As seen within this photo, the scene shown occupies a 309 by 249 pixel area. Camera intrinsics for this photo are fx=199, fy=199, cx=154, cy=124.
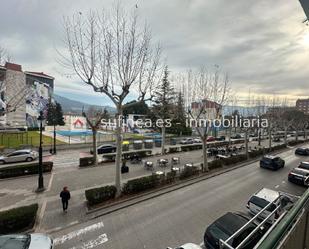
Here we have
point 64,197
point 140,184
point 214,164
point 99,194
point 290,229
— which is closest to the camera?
point 290,229

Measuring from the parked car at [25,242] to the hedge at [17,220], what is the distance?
7.24ft

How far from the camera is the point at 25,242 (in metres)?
7.00

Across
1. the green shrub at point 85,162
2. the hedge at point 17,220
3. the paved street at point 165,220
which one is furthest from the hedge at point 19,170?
the paved street at point 165,220

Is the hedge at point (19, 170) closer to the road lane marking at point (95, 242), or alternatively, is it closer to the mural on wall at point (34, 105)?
the road lane marking at point (95, 242)

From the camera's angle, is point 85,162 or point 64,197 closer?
point 64,197

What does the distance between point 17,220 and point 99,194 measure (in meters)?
4.08

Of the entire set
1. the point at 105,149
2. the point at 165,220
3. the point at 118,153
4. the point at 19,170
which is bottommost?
the point at 165,220

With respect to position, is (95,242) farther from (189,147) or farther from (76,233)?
(189,147)

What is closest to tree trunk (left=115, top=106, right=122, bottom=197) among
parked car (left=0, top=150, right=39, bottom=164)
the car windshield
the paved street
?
the paved street

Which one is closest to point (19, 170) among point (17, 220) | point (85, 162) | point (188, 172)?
point (85, 162)

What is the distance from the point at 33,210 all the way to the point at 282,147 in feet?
129

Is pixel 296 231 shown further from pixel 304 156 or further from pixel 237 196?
pixel 304 156

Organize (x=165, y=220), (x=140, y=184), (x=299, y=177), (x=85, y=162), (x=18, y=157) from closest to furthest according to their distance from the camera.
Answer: (x=165, y=220) < (x=140, y=184) < (x=299, y=177) < (x=85, y=162) < (x=18, y=157)

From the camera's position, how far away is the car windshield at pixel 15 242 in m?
6.71
